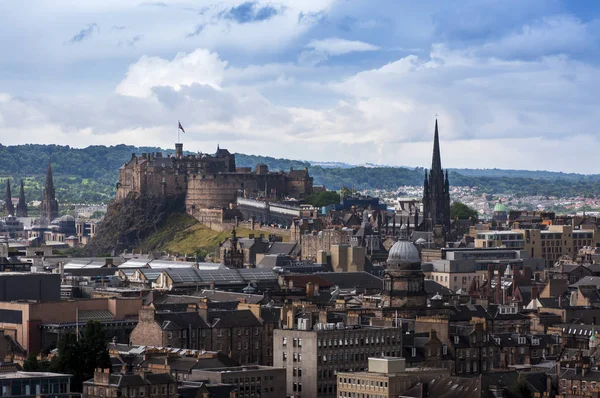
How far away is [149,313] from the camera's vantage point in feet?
459

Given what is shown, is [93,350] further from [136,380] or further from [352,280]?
[352,280]

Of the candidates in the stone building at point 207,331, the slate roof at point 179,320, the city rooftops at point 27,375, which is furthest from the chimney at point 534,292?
the city rooftops at point 27,375

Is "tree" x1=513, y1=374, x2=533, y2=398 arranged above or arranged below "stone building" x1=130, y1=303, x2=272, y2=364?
below

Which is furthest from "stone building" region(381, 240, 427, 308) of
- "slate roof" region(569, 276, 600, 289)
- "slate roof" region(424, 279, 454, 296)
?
"slate roof" region(569, 276, 600, 289)

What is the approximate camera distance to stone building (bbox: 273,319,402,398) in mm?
128875

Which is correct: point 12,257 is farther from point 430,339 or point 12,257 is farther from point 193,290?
point 430,339

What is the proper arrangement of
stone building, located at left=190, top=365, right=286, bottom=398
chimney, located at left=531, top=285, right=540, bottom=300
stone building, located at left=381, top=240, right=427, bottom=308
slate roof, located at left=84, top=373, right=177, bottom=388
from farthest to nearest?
1. chimney, located at left=531, top=285, right=540, bottom=300
2. stone building, located at left=381, top=240, right=427, bottom=308
3. stone building, located at left=190, top=365, right=286, bottom=398
4. slate roof, located at left=84, top=373, right=177, bottom=388

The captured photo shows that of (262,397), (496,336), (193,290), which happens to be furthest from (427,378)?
(193,290)

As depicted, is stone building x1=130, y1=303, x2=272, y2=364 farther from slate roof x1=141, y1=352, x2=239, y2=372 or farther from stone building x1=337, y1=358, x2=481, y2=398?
stone building x1=337, y1=358, x2=481, y2=398

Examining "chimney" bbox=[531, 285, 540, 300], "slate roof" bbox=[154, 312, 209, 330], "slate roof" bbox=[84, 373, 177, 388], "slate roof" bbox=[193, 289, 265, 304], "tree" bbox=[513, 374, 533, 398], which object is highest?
"slate roof" bbox=[193, 289, 265, 304]

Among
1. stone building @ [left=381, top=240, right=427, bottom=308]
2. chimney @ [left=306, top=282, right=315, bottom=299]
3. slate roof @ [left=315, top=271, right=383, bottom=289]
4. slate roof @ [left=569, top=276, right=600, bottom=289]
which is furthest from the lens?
slate roof @ [left=569, top=276, right=600, bottom=289]

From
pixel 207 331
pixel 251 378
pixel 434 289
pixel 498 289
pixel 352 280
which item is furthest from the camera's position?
pixel 498 289

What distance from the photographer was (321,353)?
12912cm

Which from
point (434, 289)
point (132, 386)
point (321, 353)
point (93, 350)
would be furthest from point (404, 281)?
point (132, 386)
